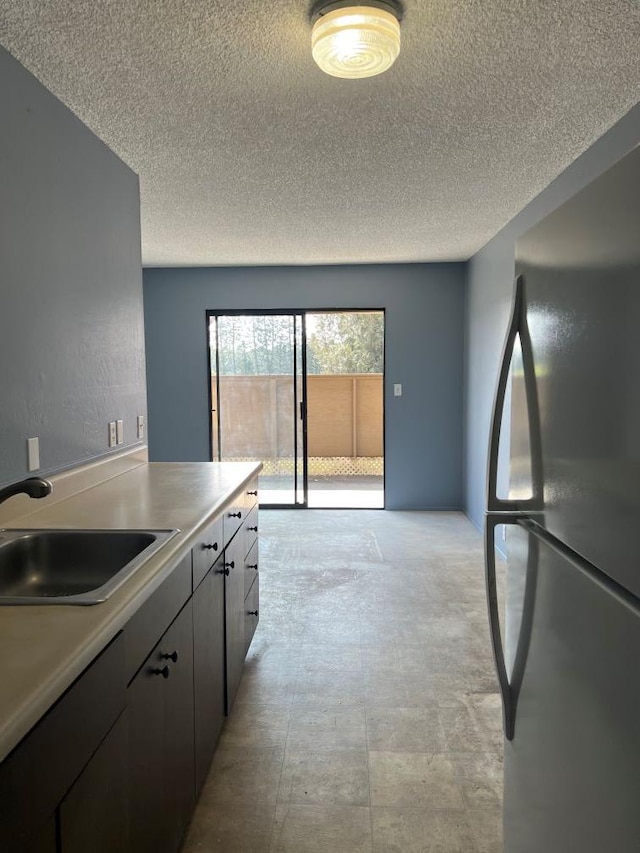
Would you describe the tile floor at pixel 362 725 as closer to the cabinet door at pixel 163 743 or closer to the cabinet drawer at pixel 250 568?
the cabinet door at pixel 163 743

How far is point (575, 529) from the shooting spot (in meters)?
0.94

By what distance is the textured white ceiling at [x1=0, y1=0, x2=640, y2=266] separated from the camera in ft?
5.63

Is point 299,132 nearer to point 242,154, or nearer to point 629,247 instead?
point 242,154

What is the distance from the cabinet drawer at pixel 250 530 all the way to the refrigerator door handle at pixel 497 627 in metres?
1.44

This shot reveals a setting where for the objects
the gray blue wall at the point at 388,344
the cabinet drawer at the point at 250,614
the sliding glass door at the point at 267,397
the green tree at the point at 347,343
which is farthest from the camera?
the green tree at the point at 347,343

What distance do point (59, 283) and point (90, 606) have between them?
1487mm

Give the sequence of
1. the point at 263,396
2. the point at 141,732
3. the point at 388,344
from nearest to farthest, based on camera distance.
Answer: the point at 141,732 → the point at 388,344 → the point at 263,396

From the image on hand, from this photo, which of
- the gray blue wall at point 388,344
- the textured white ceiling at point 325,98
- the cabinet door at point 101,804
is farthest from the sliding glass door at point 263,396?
the cabinet door at point 101,804

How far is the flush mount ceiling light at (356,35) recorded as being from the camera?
165 cm

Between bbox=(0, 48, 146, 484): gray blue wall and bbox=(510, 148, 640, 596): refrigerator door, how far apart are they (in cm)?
160

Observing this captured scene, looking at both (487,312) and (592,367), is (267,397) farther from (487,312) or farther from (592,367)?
(592,367)

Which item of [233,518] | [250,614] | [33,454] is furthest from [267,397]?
[33,454]

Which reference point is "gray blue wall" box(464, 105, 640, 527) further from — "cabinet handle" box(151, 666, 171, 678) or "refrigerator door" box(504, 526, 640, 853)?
"cabinet handle" box(151, 666, 171, 678)

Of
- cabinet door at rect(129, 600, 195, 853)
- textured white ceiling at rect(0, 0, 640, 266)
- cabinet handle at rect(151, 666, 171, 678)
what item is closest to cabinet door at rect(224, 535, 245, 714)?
cabinet door at rect(129, 600, 195, 853)
